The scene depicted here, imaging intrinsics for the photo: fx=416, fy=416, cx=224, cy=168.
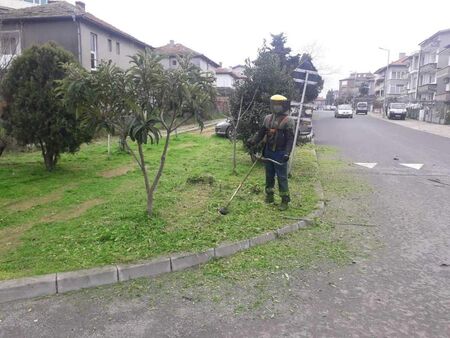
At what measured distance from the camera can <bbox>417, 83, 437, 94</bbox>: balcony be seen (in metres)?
50.8

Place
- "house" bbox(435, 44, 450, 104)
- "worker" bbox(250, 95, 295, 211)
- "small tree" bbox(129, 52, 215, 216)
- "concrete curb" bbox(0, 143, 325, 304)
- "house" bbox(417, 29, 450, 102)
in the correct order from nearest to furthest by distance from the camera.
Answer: "concrete curb" bbox(0, 143, 325, 304), "small tree" bbox(129, 52, 215, 216), "worker" bbox(250, 95, 295, 211), "house" bbox(435, 44, 450, 104), "house" bbox(417, 29, 450, 102)

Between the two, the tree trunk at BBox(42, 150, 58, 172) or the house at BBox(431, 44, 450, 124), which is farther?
the house at BBox(431, 44, 450, 124)

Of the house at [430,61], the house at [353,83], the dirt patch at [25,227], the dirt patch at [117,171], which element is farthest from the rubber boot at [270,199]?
the house at [353,83]

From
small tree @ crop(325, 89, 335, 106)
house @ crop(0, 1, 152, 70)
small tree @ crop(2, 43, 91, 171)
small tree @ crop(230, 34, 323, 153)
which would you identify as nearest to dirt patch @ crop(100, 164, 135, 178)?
small tree @ crop(2, 43, 91, 171)

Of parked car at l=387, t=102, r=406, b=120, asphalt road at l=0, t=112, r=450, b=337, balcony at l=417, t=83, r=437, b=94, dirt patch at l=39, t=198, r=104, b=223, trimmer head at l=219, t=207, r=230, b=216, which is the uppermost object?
balcony at l=417, t=83, r=437, b=94

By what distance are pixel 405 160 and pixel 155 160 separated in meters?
8.15

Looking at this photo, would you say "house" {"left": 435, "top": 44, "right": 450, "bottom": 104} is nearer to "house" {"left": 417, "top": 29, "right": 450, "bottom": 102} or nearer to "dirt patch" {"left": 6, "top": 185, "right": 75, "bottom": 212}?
"house" {"left": 417, "top": 29, "right": 450, "bottom": 102}

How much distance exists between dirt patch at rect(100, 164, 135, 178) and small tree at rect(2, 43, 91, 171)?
3.66ft

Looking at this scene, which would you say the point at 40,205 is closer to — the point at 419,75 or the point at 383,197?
the point at 383,197

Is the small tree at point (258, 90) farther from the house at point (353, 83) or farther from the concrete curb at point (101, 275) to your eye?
the house at point (353, 83)

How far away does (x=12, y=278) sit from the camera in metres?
4.14

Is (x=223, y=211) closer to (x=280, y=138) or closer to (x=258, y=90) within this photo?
(x=280, y=138)

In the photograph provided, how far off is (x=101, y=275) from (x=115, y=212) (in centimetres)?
224

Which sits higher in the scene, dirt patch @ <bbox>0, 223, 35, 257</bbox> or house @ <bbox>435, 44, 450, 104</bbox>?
house @ <bbox>435, 44, 450, 104</bbox>
